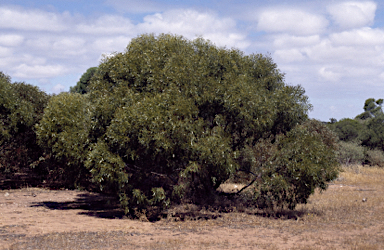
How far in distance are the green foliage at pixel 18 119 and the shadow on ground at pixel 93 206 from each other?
191 inches

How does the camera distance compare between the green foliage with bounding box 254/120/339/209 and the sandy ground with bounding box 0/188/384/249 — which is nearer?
Result: the sandy ground with bounding box 0/188/384/249

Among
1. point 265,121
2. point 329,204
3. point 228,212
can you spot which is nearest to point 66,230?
point 228,212

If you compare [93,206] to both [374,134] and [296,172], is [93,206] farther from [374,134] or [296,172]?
[374,134]

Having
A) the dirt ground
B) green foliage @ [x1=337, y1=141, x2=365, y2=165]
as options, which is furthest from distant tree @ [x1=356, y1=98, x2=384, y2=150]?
the dirt ground

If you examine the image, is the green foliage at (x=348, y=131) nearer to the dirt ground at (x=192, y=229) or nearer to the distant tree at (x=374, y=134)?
the distant tree at (x=374, y=134)

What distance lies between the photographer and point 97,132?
1520 cm

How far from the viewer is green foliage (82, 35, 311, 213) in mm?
13477

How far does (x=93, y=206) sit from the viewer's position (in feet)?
61.2

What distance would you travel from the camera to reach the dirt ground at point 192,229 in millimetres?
10883

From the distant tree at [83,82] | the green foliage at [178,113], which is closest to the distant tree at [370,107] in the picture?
the distant tree at [83,82]

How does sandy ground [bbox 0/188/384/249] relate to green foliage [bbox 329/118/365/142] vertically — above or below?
below

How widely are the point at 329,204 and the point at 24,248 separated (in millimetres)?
14105

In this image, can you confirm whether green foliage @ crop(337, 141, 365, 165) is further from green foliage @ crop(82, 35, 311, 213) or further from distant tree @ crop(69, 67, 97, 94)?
distant tree @ crop(69, 67, 97, 94)

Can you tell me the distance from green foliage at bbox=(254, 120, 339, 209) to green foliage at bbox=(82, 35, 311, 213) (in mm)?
1292
